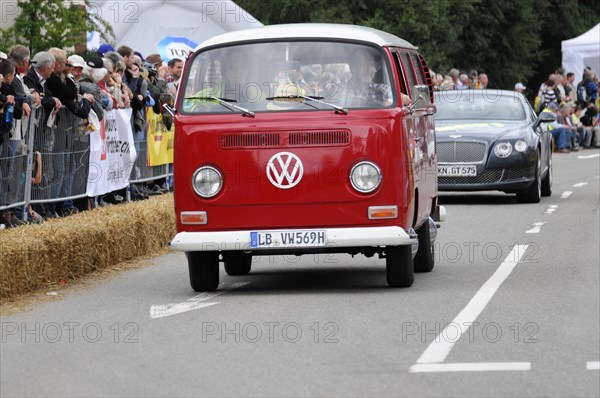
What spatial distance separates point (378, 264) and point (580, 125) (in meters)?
31.1

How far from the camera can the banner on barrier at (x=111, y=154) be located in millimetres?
17969

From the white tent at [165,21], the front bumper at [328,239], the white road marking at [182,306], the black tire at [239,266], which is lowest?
the black tire at [239,266]

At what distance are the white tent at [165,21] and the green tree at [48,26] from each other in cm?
164

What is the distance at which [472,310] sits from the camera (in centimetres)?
1075

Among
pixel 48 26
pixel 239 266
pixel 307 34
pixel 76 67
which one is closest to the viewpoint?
pixel 307 34

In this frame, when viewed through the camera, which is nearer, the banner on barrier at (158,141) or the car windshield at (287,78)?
the car windshield at (287,78)

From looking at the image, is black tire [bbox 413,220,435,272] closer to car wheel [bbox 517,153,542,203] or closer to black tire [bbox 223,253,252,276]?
black tire [bbox 223,253,252,276]

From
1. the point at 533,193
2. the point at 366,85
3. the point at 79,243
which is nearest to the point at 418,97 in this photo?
the point at 366,85

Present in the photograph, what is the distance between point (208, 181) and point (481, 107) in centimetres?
A: 1209

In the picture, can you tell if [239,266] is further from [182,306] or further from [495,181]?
[495,181]

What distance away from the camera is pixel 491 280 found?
12.7m

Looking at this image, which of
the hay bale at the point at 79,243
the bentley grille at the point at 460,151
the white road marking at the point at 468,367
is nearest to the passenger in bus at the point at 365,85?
the hay bale at the point at 79,243

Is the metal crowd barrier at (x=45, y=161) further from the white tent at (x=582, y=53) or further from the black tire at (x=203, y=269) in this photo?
the white tent at (x=582, y=53)

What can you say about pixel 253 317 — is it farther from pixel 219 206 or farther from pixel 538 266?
pixel 538 266
